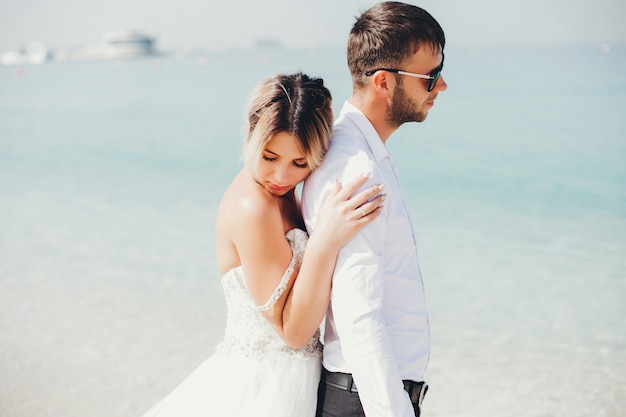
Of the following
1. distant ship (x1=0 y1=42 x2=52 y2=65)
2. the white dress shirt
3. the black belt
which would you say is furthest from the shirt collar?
distant ship (x1=0 y1=42 x2=52 y2=65)

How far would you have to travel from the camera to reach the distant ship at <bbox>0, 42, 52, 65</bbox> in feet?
284

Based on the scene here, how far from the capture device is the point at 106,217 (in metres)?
9.84

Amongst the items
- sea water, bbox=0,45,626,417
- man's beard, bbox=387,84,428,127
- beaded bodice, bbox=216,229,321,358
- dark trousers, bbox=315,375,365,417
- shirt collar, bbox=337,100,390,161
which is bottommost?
sea water, bbox=0,45,626,417

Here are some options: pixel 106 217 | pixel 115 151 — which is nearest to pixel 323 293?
pixel 106 217

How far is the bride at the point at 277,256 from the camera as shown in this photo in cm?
199

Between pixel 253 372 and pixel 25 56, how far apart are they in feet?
317

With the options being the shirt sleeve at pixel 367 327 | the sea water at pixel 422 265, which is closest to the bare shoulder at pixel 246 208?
the shirt sleeve at pixel 367 327

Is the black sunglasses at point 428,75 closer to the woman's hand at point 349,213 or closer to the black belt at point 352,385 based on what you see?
the woman's hand at point 349,213

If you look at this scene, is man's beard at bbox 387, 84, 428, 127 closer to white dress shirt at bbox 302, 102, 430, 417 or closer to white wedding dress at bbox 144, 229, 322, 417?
white dress shirt at bbox 302, 102, 430, 417

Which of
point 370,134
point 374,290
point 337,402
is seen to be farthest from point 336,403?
point 370,134

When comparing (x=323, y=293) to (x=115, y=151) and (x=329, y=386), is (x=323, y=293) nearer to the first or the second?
(x=329, y=386)

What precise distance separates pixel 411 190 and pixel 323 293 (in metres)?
10.1

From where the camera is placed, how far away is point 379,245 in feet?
6.43

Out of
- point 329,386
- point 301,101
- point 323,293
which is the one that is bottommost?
point 329,386
